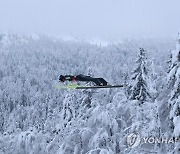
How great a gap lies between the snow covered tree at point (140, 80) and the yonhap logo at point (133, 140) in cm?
1328

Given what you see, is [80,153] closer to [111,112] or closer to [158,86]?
[111,112]

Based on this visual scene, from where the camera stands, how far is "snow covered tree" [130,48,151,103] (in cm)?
2383

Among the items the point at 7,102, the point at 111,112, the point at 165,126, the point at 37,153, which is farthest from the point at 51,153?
the point at 7,102

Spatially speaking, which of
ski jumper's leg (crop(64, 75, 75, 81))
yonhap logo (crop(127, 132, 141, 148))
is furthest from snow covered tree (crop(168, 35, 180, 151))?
ski jumper's leg (crop(64, 75, 75, 81))

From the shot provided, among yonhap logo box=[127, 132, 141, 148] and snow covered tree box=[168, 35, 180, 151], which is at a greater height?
snow covered tree box=[168, 35, 180, 151]

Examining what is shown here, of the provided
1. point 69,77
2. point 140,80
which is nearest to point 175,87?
point 69,77

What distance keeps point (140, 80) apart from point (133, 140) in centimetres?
1423

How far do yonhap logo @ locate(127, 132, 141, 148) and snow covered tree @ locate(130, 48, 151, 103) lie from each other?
13277 mm

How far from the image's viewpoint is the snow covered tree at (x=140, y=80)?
2383cm

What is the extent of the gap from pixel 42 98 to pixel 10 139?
127 meters

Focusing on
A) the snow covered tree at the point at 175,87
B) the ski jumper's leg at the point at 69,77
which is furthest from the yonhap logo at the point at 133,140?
the ski jumper's leg at the point at 69,77

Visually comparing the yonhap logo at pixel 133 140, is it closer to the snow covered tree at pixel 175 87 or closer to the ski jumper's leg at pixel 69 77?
the snow covered tree at pixel 175 87

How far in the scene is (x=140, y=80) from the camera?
24.5 m

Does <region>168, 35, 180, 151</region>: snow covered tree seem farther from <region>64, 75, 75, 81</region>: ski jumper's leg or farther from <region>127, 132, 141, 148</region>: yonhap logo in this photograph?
<region>64, 75, 75, 81</region>: ski jumper's leg
